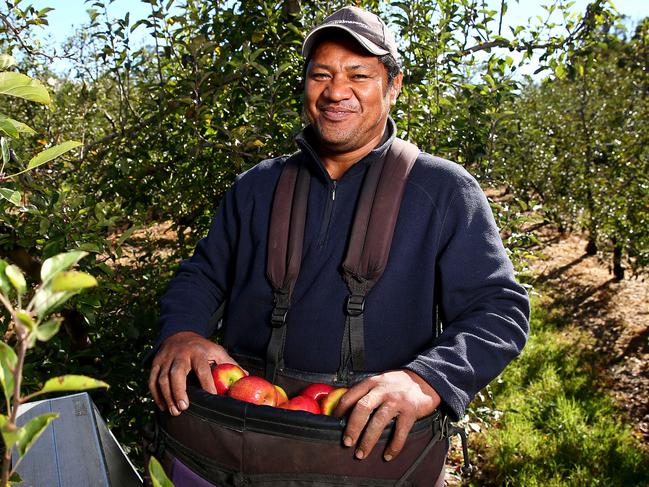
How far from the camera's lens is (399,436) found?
Result: 113cm

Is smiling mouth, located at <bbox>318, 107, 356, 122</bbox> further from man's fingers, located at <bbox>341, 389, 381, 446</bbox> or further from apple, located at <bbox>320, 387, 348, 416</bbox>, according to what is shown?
man's fingers, located at <bbox>341, 389, 381, 446</bbox>

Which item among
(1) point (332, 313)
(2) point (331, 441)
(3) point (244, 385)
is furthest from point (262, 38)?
(2) point (331, 441)

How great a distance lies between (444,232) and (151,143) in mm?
2069

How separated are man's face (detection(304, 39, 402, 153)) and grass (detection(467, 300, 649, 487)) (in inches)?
73.6

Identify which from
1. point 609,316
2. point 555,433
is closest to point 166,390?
point 555,433

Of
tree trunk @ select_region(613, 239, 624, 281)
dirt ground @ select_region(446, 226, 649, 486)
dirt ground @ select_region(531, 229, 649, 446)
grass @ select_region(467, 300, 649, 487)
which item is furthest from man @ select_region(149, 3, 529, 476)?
tree trunk @ select_region(613, 239, 624, 281)

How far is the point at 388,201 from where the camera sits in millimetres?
1607

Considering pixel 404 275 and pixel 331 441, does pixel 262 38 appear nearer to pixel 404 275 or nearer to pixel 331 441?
pixel 404 275

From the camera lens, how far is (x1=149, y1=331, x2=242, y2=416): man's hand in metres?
1.28

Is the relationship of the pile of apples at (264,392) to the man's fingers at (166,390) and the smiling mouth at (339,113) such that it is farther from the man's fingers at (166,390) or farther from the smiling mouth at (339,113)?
the smiling mouth at (339,113)

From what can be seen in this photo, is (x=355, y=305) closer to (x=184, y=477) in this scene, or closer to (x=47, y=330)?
(x=184, y=477)

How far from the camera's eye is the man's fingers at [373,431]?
109 centimetres

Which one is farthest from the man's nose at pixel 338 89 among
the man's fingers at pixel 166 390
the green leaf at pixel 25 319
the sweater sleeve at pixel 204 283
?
the green leaf at pixel 25 319

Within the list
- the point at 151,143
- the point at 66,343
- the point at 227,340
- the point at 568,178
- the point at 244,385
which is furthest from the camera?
the point at 568,178
